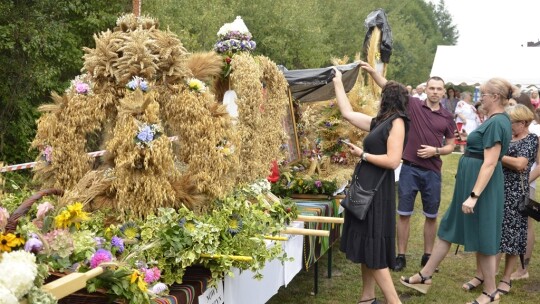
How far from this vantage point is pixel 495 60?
16359 millimetres

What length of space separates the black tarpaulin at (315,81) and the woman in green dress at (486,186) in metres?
2.37

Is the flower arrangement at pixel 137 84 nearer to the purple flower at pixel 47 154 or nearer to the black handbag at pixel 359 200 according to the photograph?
the purple flower at pixel 47 154

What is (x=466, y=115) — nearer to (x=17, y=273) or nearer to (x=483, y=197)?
(x=483, y=197)

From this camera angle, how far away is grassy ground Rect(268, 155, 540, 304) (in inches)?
211

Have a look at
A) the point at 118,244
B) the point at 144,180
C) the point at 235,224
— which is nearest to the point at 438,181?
the point at 235,224

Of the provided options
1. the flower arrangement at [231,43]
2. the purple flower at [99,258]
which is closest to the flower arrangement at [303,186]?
the flower arrangement at [231,43]

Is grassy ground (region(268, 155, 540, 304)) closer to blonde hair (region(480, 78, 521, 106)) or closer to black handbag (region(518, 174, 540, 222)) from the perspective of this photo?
black handbag (region(518, 174, 540, 222))

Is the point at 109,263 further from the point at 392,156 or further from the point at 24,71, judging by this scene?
the point at 24,71

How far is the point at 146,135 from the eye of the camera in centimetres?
304

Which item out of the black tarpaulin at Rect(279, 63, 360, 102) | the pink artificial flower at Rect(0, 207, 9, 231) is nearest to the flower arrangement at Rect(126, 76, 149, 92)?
the pink artificial flower at Rect(0, 207, 9, 231)

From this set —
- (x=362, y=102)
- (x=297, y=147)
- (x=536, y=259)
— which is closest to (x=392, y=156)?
(x=297, y=147)

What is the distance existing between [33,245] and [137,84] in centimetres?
128

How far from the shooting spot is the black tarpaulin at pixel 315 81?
705cm

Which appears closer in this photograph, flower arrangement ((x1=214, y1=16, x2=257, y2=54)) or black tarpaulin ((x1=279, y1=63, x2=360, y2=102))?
flower arrangement ((x1=214, y1=16, x2=257, y2=54))
